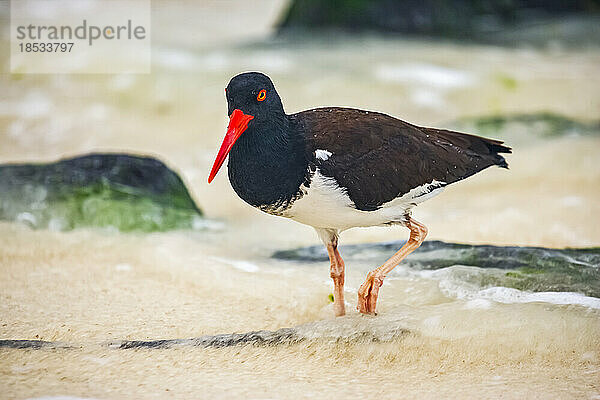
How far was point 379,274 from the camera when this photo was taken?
4.26 meters

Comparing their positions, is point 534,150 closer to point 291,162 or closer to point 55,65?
point 291,162

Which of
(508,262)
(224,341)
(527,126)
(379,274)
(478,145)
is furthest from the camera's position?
(527,126)

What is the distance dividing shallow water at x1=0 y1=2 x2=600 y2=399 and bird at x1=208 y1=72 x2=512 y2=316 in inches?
20.8

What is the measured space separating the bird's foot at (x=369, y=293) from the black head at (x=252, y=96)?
1.04 m

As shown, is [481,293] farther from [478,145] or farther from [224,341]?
[224,341]

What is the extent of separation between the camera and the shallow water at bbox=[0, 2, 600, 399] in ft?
12.3

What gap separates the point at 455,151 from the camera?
14.6 ft

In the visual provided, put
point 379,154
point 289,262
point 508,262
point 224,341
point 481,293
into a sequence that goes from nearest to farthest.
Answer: point 224,341 → point 379,154 → point 481,293 → point 508,262 → point 289,262

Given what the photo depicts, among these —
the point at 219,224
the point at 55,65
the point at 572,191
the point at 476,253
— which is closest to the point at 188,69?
the point at 55,65

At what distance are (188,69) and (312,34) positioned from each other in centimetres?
224

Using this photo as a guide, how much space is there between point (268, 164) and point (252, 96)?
360mm

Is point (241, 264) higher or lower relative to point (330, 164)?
lower

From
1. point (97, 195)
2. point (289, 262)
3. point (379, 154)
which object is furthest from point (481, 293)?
point (97, 195)

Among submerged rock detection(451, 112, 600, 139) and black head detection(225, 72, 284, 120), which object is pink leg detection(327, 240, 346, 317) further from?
submerged rock detection(451, 112, 600, 139)
